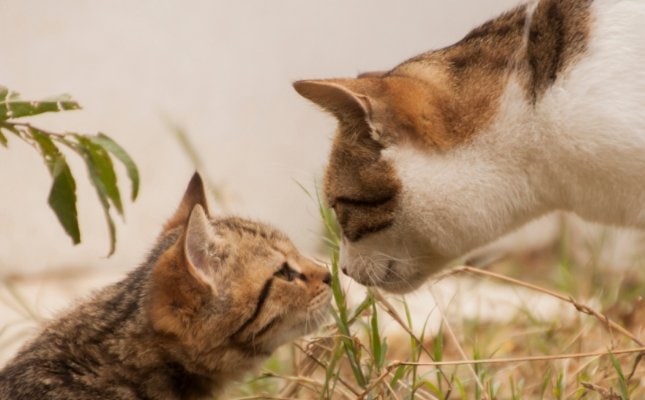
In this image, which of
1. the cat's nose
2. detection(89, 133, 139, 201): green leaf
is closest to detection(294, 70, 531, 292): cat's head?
the cat's nose

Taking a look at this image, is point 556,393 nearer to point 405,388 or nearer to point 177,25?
point 405,388

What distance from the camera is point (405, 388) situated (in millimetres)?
3156

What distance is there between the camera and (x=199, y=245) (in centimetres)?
279

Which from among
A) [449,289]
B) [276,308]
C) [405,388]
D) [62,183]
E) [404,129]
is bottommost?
[449,289]

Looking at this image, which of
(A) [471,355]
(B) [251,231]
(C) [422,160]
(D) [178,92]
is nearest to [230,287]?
(B) [251,231]

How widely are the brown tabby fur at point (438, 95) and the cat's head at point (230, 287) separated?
0.27 meters

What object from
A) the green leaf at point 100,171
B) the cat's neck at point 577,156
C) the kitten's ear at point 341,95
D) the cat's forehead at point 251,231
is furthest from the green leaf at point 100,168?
the cat's neck at point 577,156

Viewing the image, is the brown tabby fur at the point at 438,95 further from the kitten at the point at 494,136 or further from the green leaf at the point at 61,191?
the green leaf at the point at 61,191

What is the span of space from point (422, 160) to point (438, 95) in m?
0.18

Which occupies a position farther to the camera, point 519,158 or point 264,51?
point 264,51

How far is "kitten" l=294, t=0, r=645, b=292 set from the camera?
2875mm

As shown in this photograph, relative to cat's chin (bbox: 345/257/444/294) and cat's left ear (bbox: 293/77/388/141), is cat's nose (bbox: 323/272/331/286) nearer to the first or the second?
cat's chin (bbox: 345/257/444/294)

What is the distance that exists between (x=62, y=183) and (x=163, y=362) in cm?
55

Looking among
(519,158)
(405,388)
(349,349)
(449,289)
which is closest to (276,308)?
(349,349)
